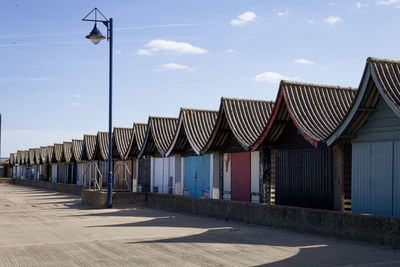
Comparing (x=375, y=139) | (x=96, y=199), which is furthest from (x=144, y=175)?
(x=375, y=139)

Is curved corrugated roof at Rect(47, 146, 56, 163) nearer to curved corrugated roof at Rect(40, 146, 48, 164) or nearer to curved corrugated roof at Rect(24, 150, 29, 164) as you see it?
curved corrugated roof at Rect(40, 146, 48, 164)

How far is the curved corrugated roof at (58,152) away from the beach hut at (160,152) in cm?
2503

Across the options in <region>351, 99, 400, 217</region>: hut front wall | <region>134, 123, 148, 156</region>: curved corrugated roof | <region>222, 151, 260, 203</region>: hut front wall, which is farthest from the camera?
<region>134, 123, 148, 156</region>: curved corrugated roof

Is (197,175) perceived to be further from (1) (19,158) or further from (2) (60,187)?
(1) (19,158)

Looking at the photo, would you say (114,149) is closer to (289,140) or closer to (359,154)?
(289,140)

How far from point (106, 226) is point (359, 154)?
7.60m

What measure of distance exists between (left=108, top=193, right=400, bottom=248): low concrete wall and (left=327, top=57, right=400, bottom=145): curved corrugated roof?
2.47m

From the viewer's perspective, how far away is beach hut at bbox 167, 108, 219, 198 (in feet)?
76.8

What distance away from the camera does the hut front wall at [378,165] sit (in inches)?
533

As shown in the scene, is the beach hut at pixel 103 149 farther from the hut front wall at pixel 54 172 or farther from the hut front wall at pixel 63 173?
the hut front wall at pixel 54 172

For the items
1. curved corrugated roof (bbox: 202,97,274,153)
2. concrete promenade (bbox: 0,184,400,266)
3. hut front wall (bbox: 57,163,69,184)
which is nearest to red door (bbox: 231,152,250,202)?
curved corrugated roof (bbox: 202,97,274,153)

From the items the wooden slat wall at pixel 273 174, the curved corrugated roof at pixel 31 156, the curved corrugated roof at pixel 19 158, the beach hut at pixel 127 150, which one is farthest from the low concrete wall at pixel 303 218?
the curved corrugated roof at pixel 19 158

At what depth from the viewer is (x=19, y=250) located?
11188mm

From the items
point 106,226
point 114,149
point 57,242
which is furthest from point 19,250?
point 114,149
